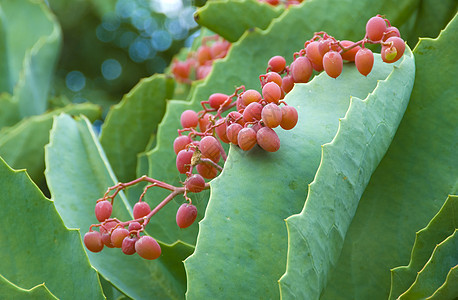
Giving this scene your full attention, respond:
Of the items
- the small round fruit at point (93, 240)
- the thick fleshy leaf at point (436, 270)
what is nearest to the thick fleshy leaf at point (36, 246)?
the small round fruit at point (93, 240)

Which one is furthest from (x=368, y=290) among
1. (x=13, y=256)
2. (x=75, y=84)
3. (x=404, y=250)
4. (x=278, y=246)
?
(x=75, y=84)

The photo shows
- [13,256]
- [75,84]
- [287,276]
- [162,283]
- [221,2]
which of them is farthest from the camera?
[75,84]

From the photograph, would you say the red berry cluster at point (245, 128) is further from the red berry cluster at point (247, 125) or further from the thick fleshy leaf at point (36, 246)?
the thick fleshy leaf at point (36, 246)

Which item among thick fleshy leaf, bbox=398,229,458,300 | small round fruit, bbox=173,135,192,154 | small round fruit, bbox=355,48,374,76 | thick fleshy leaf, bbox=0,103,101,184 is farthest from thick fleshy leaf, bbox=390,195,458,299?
thick fleshy leaf, bbox=0,103,101,184

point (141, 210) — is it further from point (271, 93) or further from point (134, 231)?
point (271, 93)

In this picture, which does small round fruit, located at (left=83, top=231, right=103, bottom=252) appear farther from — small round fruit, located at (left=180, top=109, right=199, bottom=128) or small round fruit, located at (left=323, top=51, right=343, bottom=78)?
small round fruit, located at (left=323, top=51, right=343, bottom=78)

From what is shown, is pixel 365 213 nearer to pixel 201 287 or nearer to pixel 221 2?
pixel 201 287

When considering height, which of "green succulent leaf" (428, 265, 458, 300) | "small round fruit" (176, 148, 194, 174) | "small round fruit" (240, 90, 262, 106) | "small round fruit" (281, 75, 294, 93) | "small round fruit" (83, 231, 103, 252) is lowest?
"small round fruit" (83, 231, 103, 252)
